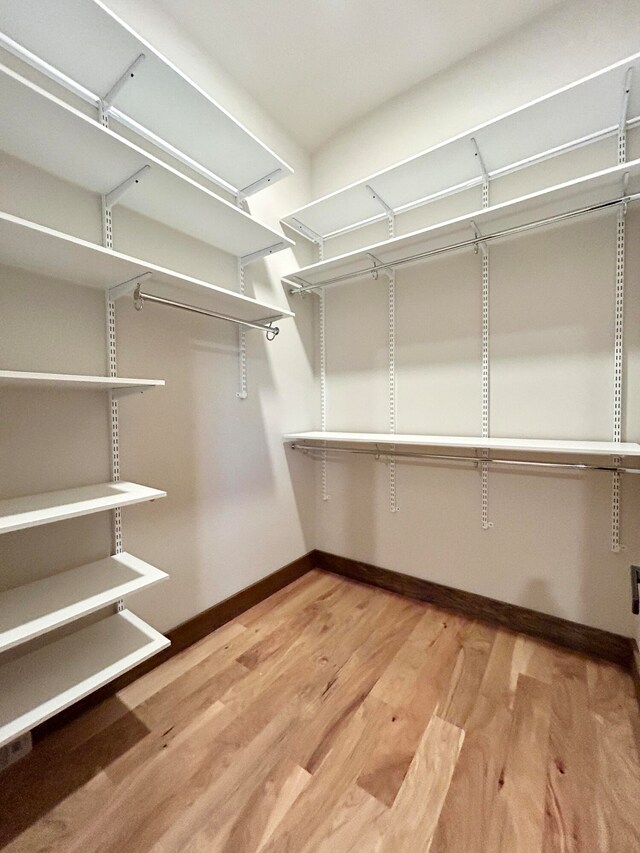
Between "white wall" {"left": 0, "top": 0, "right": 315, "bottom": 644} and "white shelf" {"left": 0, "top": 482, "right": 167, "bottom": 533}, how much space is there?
73 mm

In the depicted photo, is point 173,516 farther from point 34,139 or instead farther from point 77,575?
point 34,139

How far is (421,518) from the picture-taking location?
201 centimetres

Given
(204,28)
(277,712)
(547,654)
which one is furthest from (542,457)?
(204,28)

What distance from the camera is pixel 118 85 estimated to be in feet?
4.00

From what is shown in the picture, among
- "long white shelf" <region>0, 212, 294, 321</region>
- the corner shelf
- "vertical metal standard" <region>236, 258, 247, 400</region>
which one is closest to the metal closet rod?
the corner shelf

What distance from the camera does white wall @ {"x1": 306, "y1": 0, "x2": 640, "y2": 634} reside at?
149 centimetres

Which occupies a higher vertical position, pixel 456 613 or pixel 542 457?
pixel 542 457

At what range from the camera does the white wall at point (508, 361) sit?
4.88 ft

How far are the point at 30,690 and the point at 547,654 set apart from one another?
193cm

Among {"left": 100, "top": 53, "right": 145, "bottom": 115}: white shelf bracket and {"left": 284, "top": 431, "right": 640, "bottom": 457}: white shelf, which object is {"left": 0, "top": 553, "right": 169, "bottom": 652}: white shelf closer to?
{"left": 284, "top": 431, "right": 640, "bottom": 457}: white shelf

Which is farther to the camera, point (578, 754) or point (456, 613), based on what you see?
point (456, 613)

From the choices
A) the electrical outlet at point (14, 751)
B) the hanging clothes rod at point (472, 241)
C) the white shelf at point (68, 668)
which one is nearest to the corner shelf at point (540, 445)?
the hanging clothes rod at point (472, 241)

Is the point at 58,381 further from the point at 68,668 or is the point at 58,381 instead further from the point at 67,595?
the point at 68,668

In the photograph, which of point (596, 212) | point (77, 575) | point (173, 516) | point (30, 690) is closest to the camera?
point (30, 690)
